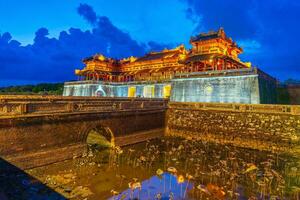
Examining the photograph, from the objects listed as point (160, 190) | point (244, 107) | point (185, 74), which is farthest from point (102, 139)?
point (185, 74)

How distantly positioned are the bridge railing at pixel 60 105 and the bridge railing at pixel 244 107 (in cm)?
406

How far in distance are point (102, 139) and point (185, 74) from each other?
45.7ft

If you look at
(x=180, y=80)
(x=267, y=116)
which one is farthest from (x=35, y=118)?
(x=180, y=80)

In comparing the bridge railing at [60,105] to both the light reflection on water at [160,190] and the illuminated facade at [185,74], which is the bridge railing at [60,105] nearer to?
the light reflection on water at [160,190]

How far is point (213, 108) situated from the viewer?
67.1 ft

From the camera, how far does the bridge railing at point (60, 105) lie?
10672mm

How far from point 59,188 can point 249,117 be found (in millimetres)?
15380

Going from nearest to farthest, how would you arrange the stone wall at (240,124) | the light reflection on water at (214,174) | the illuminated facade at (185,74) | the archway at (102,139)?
1. the light reflection on water at (214,174)
2. the archway at (102,139)
3. the stone wall at (240,124)
4. the illuminated facade at (185,74)

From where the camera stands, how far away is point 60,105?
1278cm

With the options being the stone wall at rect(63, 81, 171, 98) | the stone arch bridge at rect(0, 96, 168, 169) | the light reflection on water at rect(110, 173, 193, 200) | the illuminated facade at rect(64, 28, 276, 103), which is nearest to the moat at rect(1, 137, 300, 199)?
the light reflection on water at rect(110, 173, 193, 200)

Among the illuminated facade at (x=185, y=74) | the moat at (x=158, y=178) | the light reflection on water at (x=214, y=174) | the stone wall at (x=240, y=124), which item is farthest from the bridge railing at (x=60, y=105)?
the illuminated facade at (x=185, y=74)

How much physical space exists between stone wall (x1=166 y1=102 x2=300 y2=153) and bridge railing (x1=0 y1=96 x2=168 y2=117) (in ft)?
13.1

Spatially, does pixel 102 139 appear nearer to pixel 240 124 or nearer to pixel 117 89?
pixel 240 124

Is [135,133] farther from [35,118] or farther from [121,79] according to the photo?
[121,79]
